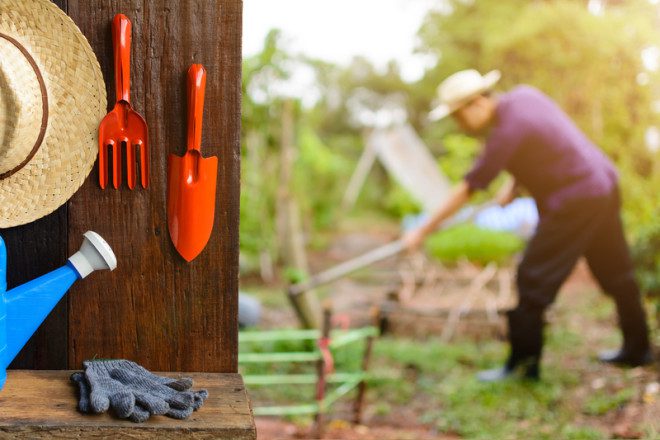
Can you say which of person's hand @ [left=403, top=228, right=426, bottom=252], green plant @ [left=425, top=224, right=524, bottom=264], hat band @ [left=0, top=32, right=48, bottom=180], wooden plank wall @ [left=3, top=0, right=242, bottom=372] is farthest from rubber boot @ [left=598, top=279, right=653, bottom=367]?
green plant @ [left=425, top=224, right=524, bottom=264]

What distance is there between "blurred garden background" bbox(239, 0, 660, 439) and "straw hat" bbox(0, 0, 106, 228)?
0.43 meters

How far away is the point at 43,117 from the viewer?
1.52 m

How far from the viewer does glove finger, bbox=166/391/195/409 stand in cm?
144

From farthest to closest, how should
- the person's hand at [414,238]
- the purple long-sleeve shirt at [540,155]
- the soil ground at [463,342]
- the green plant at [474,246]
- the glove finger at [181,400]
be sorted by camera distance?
the green plant at [474,246], the person's hand at [414,238], the purple long-sleeve shirt at [540,155], the soil ground at [463,342], the glove finger at [181,400]

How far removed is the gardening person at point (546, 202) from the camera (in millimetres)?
3730

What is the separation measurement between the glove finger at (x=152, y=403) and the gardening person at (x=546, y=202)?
2519mm

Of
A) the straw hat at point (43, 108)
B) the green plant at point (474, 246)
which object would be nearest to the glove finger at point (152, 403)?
the straw hat at point (43, 108)

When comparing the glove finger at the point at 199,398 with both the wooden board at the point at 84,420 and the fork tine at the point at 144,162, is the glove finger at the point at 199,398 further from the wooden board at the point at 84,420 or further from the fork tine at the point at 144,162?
the fork tine at the point at 144,162

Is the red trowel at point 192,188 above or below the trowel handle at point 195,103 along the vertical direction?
below

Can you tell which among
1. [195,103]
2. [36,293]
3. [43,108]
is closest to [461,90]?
[195,103]

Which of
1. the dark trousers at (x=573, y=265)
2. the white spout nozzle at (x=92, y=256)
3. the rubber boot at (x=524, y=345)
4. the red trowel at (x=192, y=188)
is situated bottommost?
the rubber boot at (x=524, y=345)

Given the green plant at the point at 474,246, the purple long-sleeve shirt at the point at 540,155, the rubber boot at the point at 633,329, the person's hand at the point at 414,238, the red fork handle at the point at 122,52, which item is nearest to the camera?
the red fork handle at the point at 122,52

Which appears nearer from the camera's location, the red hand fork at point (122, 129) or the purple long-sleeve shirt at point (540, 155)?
the red hand fork at point (122, 129)

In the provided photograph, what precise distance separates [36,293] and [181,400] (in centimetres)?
38
